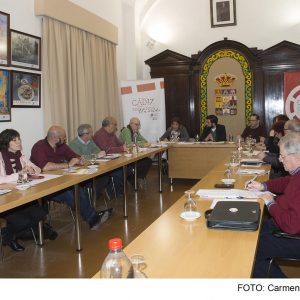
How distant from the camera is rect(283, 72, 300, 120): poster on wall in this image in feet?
25.7

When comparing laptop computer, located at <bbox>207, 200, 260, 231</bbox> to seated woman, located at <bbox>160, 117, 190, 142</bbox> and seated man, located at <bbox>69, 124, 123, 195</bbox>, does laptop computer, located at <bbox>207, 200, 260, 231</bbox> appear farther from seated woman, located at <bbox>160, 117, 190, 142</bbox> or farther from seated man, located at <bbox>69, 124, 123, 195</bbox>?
seated woman, located at <bbox>160, 117, 190, 142</bbox>

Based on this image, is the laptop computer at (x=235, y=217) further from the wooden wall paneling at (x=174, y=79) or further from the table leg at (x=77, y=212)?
the wooden wall paneling at (x=174, y=79)

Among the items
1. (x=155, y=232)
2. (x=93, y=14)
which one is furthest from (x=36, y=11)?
(x=155, y=232)

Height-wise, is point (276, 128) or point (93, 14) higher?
point (93, 14)

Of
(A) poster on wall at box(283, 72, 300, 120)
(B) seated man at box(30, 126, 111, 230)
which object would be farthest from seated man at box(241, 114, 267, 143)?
(B) seated man at box(30, 126, 111, 230)

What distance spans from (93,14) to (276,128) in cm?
393

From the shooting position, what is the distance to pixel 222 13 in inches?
332

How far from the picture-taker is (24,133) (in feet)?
16.7

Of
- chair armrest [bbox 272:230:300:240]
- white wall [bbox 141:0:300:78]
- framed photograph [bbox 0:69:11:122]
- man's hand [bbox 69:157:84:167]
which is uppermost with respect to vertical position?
white wall [bbox 141:0:300:78]

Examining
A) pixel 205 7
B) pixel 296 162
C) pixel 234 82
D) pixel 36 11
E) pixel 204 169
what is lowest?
pixel 204 169

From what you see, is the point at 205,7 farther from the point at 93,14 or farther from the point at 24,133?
the point at 24,133

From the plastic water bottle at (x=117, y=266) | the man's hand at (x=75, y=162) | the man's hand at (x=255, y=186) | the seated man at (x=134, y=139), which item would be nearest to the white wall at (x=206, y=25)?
the seated man at (x=134, y=139)

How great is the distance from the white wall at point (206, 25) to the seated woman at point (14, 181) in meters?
5.85

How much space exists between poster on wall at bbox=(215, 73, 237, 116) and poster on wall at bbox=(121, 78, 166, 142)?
1.28m
